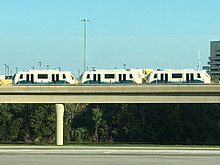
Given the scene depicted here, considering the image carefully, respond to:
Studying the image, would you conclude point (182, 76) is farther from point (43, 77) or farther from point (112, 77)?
point (43, 77)

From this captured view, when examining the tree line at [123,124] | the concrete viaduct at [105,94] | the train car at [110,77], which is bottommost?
the tree line at [123,124]

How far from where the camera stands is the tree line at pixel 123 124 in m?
85.4

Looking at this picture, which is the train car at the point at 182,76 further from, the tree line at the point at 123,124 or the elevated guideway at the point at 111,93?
the tree line at the point at 123,124

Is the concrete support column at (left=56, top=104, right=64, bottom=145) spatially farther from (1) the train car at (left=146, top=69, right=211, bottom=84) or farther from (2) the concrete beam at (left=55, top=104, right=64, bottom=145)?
(1) the train car at (left=146, top=69, right=211, bottom=84)

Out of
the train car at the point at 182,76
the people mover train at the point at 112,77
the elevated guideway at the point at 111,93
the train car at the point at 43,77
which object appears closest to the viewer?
the elevated guideway at the point at 111,93

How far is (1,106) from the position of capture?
297 ft

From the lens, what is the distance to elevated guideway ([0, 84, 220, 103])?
185 ft

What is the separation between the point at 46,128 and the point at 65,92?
95.5ft

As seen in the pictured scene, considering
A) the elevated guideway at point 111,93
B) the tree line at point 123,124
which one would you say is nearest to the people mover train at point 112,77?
the elevated guideway at point 111,93

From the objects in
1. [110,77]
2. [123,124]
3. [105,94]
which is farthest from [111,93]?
[123,124]

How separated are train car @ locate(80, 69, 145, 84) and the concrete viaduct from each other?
4482mm

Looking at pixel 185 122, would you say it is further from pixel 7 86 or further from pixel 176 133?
pixel 7 86

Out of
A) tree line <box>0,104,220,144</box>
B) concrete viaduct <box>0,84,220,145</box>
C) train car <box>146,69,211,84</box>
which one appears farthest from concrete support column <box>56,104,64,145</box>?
tree line <box>0,104,220,144</box>

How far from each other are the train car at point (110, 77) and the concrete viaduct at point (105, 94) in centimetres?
448
